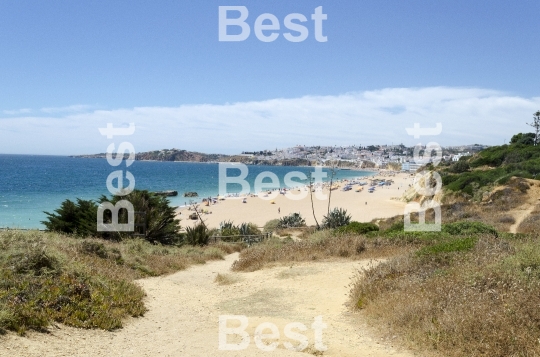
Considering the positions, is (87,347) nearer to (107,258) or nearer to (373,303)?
(373,303)

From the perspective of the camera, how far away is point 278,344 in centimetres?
676

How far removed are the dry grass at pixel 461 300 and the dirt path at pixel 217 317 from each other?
532mm

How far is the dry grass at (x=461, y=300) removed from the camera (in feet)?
19.1

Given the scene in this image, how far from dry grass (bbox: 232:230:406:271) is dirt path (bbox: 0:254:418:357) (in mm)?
926

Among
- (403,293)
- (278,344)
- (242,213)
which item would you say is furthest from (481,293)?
(242,213)

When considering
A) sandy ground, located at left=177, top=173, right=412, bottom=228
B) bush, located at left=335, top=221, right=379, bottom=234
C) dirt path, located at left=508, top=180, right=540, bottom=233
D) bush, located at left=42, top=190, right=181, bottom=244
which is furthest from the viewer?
sandy ground, located at left=177, top=173, right=412, bottom=228

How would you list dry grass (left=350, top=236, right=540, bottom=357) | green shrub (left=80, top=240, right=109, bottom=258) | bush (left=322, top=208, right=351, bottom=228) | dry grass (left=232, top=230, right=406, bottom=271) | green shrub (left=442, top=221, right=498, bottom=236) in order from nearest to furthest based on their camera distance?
dry grass (left=350, top=236, right=540, bottom=357) → green shrub (left=80, top=240, right=109, bottom=258) → dry grass (left=232, top=230, right=406, bottom=271) → green shrub (left=442, top=221, right=498, bottom=236) → bush (left=322, top=208, right=351, bottom=228)

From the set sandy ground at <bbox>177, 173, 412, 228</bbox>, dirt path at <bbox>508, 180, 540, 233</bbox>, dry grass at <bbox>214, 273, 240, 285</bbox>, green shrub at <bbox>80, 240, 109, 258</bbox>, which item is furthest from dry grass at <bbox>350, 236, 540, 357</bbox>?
sandy ground at <bbox>177, 173, 412, 228</bbox>

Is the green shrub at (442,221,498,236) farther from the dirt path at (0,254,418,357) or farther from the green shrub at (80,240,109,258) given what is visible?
the green shrub at (80,240,109,258)

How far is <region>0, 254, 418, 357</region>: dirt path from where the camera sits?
6.31 metres

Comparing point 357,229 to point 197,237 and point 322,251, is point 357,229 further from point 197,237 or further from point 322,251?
point 197,237

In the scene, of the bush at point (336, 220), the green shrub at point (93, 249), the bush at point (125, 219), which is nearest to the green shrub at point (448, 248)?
the green shrub at point (93, 249)

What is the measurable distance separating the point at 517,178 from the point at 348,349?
30989mm

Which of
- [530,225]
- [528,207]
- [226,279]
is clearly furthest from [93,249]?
[528,207]
